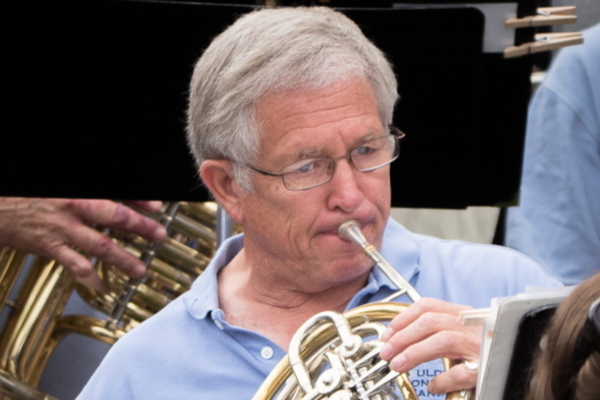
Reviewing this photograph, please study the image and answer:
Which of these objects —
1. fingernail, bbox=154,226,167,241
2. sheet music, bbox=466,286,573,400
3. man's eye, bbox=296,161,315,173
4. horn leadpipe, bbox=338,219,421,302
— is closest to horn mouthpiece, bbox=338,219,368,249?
horn leadpipe, bbox=338,219,421,302

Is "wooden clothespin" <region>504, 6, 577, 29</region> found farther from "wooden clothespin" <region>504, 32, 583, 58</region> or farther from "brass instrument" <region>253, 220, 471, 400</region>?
"brass instrument" <region>253, 220, 471, 400</region>

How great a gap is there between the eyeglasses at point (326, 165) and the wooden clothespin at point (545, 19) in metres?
0.38

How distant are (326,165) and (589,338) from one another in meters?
0.82

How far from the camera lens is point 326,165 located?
5.83 feet

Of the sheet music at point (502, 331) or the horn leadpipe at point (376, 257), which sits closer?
the sheet music at point (502, 331)

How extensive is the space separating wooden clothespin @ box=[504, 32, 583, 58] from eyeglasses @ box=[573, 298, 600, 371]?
3.52ft

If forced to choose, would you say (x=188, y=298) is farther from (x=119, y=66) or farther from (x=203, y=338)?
(x=119, y=66)

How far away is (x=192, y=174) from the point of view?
2.15m

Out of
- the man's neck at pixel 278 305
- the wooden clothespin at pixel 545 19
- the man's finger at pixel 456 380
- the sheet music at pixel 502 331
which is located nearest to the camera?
the sheet music at pixel 502 331

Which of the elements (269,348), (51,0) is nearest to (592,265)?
(269,348)

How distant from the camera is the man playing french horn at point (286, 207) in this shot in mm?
1770

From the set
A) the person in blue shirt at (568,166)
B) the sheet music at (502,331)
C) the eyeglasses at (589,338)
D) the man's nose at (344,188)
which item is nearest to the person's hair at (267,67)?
the man's nose at (344,188)

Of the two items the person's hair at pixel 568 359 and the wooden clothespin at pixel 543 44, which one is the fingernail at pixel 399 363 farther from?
the wooden clothespin at pixel 543 44

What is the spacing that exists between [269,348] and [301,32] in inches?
20.5
